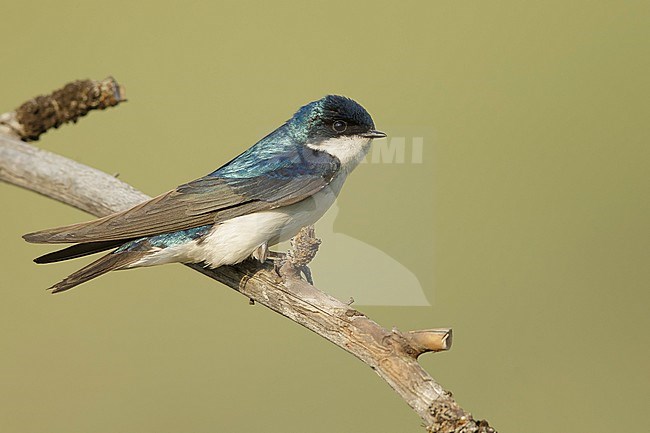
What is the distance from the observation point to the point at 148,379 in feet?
12.0

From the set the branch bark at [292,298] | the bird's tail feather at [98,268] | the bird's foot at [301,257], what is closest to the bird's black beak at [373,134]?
the bird's foot at [301,257]

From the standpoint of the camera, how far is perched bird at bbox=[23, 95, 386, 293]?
2021 millimetres

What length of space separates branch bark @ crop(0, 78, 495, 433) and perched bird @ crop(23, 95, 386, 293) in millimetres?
100

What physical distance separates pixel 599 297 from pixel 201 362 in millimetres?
1696

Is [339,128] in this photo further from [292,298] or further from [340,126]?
[292,298]

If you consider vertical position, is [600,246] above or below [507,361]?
above

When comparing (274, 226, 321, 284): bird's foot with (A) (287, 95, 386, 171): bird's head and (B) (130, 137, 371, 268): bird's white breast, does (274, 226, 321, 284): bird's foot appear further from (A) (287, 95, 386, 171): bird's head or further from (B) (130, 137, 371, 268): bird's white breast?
(A) (287, 95, 386, 171): bird's head

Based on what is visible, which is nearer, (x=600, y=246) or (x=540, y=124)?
(x=600, y=246)

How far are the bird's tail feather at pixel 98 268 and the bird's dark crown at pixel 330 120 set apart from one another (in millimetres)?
474

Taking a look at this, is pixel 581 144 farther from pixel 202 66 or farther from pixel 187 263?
pixel 187 263

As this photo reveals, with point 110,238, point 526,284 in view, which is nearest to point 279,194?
point 110,238

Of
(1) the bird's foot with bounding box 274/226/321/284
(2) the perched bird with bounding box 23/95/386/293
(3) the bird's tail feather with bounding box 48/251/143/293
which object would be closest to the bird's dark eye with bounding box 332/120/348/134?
(2) the perched bird with bounding box 23/95/386/293

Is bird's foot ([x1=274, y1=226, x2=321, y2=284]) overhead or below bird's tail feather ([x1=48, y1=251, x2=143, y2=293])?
overhead

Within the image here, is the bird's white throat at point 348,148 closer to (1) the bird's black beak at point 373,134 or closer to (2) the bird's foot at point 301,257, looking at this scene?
(1) the bird's black beak at point 373,134
